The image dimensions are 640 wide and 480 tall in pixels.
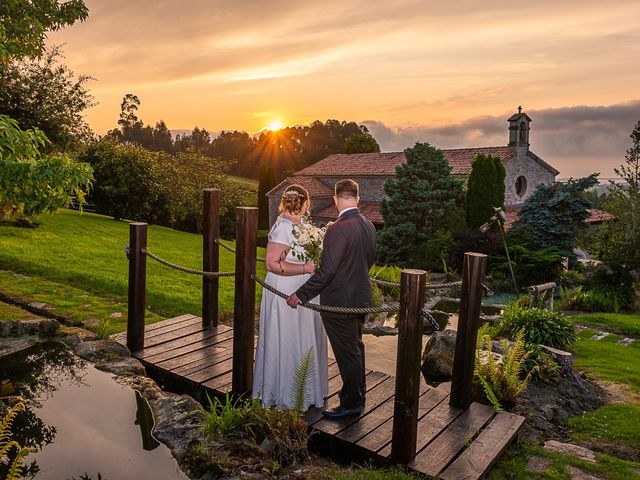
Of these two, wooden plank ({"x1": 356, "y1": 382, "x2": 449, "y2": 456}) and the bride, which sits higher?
the bride

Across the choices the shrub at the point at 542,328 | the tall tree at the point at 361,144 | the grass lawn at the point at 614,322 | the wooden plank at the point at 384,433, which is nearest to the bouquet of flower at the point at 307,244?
the wooden plank at the point at 384,433

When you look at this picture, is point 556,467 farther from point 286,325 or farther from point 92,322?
point 92,322

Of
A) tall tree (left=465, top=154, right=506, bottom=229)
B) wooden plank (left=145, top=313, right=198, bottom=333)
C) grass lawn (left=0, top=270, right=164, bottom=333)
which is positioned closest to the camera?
wooden plank (left=145, top=313, right=198, bottom=333)

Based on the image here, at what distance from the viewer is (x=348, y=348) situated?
5.07 meters

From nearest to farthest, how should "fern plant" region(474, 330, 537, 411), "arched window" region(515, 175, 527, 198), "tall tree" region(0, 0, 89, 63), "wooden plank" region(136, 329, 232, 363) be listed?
"fern plant" region(474, 330, 537, 411) → "wooden plank" region(136, 329, 232, 363) → "tall tree" region(0, 0, 89, 63) → "arched window" region(515, 175, 527, 198)

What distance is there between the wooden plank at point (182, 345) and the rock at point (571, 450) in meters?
4.80

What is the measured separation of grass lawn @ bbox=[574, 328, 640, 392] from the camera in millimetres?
8305

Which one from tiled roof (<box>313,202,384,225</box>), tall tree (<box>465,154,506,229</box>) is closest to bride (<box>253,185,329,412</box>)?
tall tree (<box>465,154,506,229</box>)

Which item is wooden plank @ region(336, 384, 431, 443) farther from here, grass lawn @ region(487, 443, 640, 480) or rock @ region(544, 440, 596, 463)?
rock @ region(544, 440, 596, 463)

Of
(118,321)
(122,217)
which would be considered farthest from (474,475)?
(122,217)

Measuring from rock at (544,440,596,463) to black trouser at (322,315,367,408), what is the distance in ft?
7.26

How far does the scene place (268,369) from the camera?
220 inches

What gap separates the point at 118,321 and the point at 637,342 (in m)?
11.3

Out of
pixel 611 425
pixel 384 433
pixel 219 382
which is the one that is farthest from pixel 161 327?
pixel 611 425
